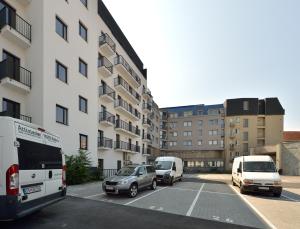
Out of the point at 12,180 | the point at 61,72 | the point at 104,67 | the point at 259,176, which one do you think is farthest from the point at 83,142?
the point at 12,180

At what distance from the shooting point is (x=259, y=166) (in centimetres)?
1636

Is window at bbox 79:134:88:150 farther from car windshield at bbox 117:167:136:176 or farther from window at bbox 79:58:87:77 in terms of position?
car windshield at bbox 117:167:136:176

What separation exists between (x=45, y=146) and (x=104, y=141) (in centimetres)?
2075

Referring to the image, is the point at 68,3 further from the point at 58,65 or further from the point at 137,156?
the point at 137,156

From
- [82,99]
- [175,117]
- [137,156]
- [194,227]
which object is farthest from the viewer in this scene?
[175,117]

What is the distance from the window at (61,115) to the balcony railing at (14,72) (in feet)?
9.89

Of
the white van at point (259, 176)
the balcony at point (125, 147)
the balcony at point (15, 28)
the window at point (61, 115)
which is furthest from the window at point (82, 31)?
the white van at point (259, 176)

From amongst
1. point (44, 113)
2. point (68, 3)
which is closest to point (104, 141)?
point (44, 113)

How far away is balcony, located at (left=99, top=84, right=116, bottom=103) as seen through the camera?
93.2 ft

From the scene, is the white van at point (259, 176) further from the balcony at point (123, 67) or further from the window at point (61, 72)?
the balcony at point (123, 67)

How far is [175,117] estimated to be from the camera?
80562 mm

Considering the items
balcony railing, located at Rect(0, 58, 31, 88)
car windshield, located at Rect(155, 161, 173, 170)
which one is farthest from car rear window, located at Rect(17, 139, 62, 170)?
car windshield, located at Rect(155, 161, 173, 170)

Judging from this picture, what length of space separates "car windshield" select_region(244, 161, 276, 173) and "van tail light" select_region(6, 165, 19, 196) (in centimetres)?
1343

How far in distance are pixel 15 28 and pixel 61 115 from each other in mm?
6619
